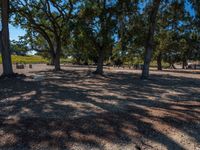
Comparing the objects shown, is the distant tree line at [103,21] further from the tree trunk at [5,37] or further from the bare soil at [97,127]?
the bare soil at [97,127]

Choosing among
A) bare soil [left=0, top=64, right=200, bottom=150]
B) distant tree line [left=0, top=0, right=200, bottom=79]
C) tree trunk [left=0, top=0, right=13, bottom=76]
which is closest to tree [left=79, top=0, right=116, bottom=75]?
distant tree line [left=0, top=0, right=200, bottom=79]

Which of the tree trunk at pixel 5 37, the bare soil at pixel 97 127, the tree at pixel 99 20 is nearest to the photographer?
the bare soil at pixel 97 127

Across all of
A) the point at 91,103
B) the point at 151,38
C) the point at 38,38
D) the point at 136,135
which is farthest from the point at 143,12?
the point at 38,38

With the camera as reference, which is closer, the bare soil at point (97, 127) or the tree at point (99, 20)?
the bare soil at point (97, 127)

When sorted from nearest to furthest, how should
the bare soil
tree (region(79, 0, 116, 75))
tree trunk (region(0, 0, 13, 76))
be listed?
1. the bare soil
2. tree trunk (region(0, 0, 13, 76))
3. tree (region(79, 0, 116, 75))

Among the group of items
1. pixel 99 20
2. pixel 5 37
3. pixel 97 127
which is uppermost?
pixel 99 20

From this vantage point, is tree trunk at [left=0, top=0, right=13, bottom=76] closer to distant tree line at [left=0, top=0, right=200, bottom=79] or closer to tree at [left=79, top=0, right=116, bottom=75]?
distant tree line at [left=0, top=0, right=200, bottom=79]

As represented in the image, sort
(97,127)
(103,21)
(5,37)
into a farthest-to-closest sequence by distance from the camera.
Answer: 1. (103,21)
2. (5,37)
3. (97,127)

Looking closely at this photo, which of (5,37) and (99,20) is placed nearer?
(5,37)

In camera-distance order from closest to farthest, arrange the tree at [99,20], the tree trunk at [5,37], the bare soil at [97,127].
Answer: the bare soil at [97,127]
the tree trunk at [5,37]
the tree at [99,20]

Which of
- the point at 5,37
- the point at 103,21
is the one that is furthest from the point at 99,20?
the point at 5,37

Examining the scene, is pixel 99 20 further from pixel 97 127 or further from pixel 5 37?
pixel 97 127

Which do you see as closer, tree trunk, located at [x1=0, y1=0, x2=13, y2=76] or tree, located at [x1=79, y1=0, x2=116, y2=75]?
tree trunk, located at [x1=0, y1=0, x2=13, y2=76]

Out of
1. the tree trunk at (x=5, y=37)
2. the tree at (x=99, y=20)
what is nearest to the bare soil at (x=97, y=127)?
the tree trunk at (x=5, y=37)
